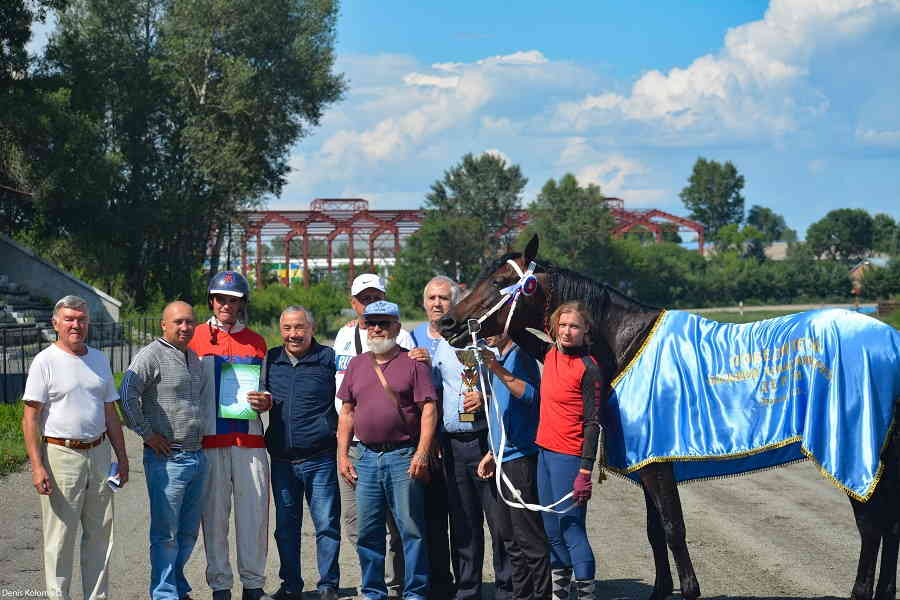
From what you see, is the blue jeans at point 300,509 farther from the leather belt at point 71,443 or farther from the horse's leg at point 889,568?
the horse's leg at point 889,568

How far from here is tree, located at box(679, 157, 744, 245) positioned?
12119 cm

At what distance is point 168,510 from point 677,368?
291cm

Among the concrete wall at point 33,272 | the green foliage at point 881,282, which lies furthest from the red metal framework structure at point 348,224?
the concrete wall at point 33,272

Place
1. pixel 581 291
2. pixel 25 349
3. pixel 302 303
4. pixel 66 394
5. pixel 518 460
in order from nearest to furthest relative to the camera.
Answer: pixel 66 394, pixel 518 460, pixel 581 291, pixel 25 349, pixel 302 303

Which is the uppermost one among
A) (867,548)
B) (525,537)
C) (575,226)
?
(575,226)

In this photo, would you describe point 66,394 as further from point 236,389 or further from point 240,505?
point 240,505

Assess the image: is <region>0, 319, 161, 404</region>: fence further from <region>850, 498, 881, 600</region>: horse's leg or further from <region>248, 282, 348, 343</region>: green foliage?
<region>248, 282, 348, 343</region>: green foliage

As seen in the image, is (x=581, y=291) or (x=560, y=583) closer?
(x=560, y=583)

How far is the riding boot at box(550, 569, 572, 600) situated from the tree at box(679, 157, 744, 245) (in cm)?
11989

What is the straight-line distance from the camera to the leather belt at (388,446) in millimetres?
5355

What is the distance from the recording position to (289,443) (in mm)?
5570

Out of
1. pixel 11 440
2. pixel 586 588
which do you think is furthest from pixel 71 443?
pixel 11 440

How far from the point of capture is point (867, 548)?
5.29 metres

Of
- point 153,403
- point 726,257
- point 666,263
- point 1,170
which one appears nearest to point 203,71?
point 1,170
